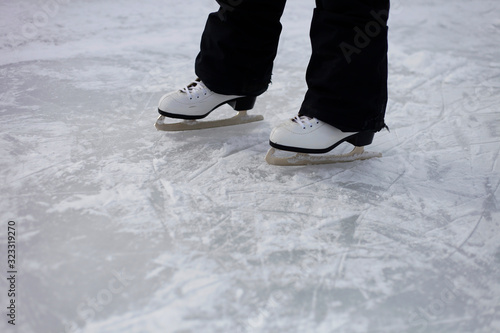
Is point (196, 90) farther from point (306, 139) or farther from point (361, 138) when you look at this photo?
point (361, 138)

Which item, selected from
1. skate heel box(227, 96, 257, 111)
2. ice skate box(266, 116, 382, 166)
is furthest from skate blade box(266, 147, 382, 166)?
skate heel box(227, 96, 257, 111)

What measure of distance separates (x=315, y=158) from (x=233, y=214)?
353 mm

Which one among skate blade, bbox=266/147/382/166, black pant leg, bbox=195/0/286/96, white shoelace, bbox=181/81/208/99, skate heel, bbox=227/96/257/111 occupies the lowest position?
skate blade, bbox=266/147/382/166

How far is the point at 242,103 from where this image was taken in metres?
1.54

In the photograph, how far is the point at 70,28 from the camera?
2.52 metres

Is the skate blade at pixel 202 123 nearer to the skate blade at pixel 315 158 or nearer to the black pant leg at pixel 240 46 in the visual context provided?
the black pant leg at pixel 240 46

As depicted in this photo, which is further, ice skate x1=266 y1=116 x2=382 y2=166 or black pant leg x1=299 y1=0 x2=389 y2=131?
ice skate x1=266 y1=116 x2=382 y2=166

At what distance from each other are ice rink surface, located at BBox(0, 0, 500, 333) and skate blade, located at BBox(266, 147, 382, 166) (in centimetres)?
2

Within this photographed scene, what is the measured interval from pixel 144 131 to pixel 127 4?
181cm

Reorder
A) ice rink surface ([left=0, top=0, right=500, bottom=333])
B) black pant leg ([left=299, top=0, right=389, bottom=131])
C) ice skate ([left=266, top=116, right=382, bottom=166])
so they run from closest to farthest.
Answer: ice rink surface ([left=0, top=0, right=500, bottom=333])
black pant leg ([left=299, top=0, right=389, bottom=131])
ice skate ([left=266, top=116, right=382, bottom=166])

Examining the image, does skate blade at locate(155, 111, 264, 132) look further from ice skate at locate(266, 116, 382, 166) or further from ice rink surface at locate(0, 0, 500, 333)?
ice skate at locate(266, 116, 382, 166)

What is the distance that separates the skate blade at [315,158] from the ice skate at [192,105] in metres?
0.24

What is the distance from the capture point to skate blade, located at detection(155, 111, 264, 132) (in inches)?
59.6

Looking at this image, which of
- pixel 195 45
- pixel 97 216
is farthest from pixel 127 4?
pixel 97 216
